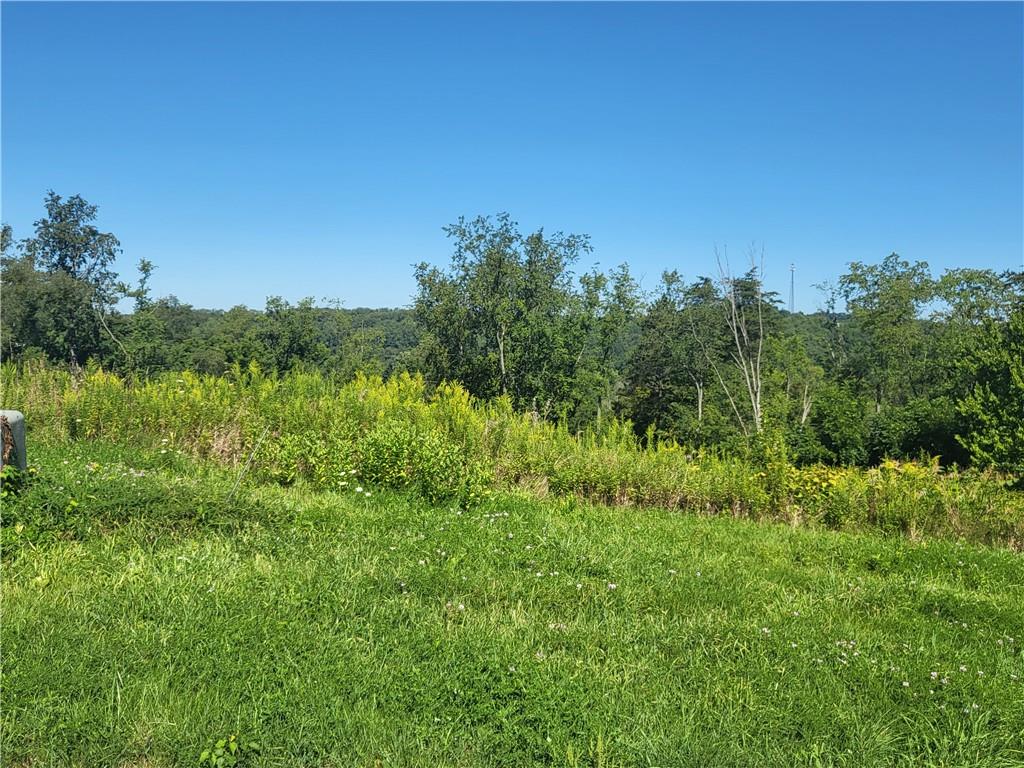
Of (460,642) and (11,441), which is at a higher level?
(11,441)

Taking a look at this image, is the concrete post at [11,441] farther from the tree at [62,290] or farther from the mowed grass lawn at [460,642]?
the tree at [62,290]

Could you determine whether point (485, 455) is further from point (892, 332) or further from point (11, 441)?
point (892, 332)

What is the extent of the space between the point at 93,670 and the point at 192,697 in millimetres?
528

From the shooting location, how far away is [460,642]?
3312mm

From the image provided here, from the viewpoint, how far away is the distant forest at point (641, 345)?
91.6 ft

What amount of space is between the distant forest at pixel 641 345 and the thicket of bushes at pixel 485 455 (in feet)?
52.4

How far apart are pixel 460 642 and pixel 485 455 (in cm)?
431

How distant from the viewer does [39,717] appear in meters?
2.56

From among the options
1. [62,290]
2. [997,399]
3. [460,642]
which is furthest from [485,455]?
[62,290]

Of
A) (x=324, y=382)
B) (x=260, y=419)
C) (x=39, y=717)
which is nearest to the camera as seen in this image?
(x=39, y=717)

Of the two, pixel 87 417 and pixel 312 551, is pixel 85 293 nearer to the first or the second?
pixel 87 417

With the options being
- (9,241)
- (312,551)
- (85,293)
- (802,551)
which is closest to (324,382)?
(312,551)

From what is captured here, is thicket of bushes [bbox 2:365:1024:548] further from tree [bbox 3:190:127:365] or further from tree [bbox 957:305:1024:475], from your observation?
tree [bbox 3:190:127:365]

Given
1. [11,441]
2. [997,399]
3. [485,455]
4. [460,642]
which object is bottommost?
[460,642]
